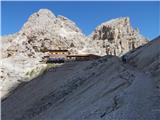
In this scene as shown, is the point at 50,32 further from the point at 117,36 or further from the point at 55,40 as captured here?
the point at 117,36

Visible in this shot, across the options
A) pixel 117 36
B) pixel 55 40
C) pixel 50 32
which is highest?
pixel 50 32

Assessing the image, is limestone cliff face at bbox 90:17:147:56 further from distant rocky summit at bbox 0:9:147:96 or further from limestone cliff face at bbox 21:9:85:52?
limestone cliff face at bbox 21:9:85:52

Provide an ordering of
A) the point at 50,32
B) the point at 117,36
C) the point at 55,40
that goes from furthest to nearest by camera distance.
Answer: the point at 117,36 → the point at 50,32 → the point at 55,40

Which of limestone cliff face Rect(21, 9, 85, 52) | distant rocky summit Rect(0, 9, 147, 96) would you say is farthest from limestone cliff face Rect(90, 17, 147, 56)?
limestone cliff face Rect(21, 9, 85, 52)

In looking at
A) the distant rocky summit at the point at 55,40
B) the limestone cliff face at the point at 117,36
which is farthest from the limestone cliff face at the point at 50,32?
the limestone cliff face at the point at 117,36

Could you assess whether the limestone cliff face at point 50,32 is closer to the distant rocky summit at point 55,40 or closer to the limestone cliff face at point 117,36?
the distant rocky summit at point 55,40

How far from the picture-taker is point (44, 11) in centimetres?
12781

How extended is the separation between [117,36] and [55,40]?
19562 millimetres

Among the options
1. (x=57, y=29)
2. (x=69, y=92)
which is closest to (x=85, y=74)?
(x=69, y=92)

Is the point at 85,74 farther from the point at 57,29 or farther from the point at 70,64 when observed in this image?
the point at 57,29

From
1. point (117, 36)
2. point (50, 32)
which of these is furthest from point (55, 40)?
point (117, 36)

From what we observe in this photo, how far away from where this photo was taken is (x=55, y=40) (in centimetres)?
11469

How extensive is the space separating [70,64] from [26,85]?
8924 millimetres

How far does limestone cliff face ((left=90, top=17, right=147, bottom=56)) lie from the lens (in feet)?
405
